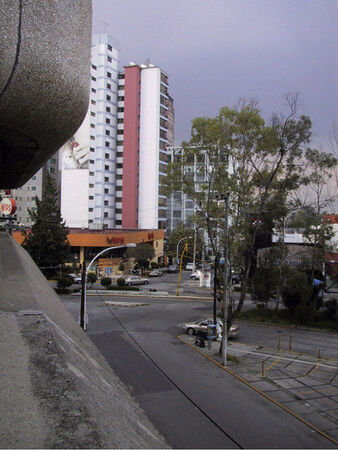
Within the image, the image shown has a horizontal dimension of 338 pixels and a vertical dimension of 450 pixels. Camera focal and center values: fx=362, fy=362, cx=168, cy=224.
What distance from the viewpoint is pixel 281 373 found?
14414 mm

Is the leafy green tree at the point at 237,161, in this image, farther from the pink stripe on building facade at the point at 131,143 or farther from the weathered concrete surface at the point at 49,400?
the pink stripe on building facade at the point at 131,143

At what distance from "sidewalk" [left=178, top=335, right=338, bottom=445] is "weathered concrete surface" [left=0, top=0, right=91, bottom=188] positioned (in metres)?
9.84

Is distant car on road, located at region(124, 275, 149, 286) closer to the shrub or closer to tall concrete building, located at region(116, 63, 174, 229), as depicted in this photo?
the shrub

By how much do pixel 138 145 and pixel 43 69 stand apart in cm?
5850

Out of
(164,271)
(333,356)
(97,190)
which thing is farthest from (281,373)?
(97,190)

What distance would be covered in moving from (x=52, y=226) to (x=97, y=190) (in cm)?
2167

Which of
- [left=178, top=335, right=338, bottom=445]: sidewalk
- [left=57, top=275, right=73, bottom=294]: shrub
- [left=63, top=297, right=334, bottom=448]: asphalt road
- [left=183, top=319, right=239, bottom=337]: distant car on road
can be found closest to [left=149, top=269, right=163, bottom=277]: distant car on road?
[left=57, top=275, right=73, bottom=294]: shrub

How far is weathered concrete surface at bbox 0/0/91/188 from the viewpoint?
2.94 metres

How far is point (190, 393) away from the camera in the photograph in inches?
468

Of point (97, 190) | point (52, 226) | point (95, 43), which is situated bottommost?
point (52, 226)

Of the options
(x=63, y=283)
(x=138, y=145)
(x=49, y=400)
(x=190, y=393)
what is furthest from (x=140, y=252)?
(x=49, y=400)

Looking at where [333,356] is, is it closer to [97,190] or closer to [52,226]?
[52,226]

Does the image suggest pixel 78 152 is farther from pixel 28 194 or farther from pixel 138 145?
pixel 28 194

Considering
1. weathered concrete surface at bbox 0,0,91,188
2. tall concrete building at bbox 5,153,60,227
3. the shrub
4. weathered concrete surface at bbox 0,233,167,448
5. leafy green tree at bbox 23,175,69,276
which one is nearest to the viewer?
weathered concrete surface at bbox 0,233,167,448
